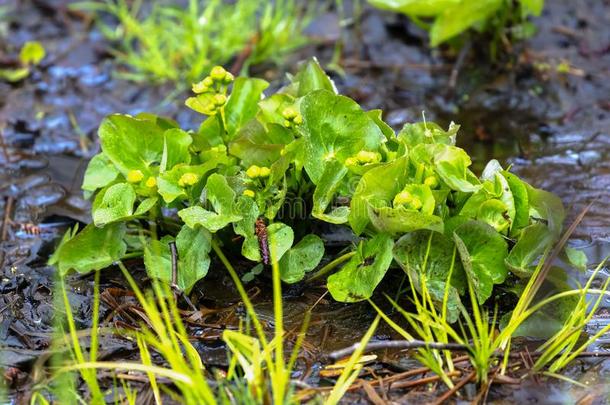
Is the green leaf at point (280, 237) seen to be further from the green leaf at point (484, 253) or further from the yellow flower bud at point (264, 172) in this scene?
the green leaf at point (484, 253)

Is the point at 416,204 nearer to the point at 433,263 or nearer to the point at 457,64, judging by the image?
the point at 433,263

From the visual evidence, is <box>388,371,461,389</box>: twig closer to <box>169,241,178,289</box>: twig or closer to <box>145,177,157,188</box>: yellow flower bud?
<box>169,241,178,289</box>: twig

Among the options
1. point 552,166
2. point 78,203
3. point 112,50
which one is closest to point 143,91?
point 112,50

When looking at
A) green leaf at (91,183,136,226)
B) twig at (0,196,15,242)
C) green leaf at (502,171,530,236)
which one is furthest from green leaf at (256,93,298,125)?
twig at (0,196,15,242)

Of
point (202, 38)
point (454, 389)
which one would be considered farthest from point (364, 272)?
point (202, 38)

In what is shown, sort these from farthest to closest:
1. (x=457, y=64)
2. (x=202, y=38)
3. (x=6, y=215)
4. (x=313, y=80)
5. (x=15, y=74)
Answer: (x=15, y=74), (x=202, y=38), (x=457, y=64), (x=6, y=215), (x=313, y=80)

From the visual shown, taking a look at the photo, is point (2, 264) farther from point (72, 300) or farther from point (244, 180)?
point (244, 180)
